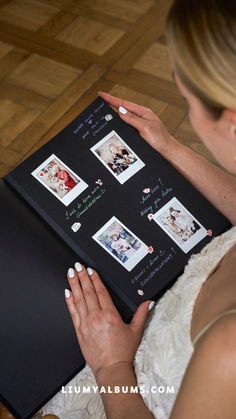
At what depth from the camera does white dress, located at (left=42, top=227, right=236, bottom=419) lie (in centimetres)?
93

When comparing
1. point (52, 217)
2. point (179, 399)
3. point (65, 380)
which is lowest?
point (179, 399)

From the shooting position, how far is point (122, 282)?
1047mm

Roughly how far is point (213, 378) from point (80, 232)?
0.44 metres

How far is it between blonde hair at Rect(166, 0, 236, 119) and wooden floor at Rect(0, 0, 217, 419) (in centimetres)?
134

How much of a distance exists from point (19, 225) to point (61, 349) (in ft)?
0.91

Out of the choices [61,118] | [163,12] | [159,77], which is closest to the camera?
[61,118]

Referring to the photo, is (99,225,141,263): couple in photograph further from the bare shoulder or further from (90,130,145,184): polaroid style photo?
the bare shoulder

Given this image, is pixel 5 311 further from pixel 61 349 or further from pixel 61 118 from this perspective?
pixel 61 118

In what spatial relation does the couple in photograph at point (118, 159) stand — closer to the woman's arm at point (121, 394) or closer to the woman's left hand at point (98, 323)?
the woman's left hand at point (98, 323)

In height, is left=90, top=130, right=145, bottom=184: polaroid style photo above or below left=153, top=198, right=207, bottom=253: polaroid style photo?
above

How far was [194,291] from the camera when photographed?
38.5 inches

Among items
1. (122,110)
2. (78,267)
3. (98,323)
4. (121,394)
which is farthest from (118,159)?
(121,394)

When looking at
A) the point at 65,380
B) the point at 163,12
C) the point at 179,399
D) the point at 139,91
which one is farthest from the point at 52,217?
the point at 163,12

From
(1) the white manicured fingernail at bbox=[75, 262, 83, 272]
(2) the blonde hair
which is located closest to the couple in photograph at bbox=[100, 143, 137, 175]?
(1) the white manicured fingernail at bbox=[75, 262, 83, 272]
